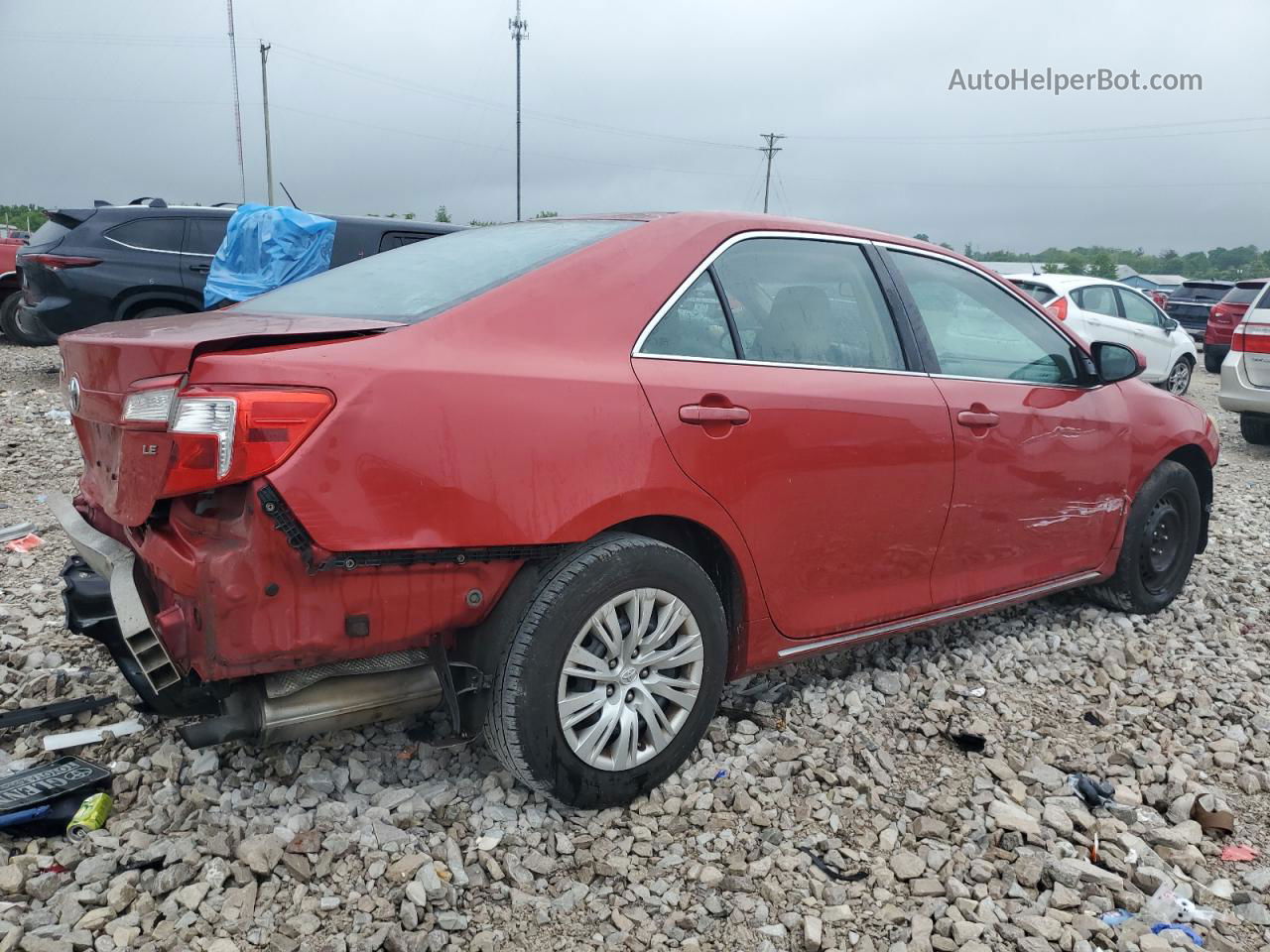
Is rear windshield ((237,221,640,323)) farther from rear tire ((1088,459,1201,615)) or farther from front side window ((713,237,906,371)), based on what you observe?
rear tire ((1088,459,1201,615))

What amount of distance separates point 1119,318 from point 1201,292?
8.49m

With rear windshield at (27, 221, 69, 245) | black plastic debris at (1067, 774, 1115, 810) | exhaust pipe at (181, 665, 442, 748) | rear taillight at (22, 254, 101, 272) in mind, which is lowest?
black plastic debris at (1067, 774, 1115, 810)

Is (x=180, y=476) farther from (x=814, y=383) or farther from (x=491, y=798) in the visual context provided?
(x=814, y=383)

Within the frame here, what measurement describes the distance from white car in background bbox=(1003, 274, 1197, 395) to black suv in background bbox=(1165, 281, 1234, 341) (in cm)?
592

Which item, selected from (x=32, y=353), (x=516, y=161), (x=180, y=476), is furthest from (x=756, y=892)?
(x=516, y=161)

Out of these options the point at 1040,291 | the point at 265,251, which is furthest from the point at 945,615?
the point at 1040,291

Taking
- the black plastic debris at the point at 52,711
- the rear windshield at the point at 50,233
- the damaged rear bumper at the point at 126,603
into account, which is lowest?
the black plastic debris at the point at 52,711

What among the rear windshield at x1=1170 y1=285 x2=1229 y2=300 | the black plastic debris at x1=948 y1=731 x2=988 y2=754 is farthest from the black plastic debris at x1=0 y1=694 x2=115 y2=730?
the rear windshield at x1=1170 y1=285 x2=1229 y2=300

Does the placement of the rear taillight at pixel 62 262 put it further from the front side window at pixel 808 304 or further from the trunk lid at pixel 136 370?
the front side window at pixel 808 304

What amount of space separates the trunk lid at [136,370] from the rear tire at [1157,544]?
11.2 feet

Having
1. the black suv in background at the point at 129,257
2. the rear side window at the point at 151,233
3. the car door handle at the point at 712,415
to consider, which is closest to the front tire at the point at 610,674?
the car door handle at the point at 712,415

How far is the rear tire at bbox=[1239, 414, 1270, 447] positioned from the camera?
978 cm

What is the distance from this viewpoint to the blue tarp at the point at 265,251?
9008mm

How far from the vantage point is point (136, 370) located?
2340mm
